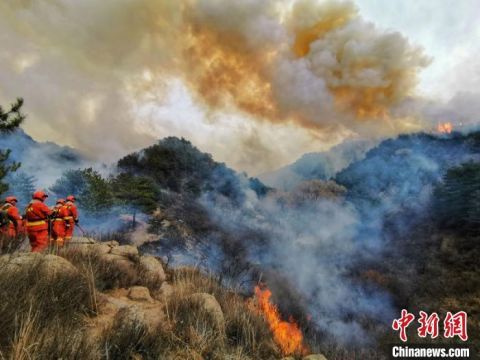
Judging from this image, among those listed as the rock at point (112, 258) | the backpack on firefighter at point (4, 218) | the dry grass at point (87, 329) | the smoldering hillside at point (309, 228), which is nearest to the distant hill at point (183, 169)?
the smoldering hillside at point (309, 228)

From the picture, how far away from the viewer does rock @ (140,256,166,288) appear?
811 centimetres

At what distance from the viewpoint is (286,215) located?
5331 cm

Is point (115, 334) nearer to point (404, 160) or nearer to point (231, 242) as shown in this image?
point (231, 242)

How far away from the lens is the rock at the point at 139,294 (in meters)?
6.65

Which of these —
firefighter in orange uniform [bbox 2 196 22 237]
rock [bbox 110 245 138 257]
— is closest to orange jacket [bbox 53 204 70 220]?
firefighter in orange uniform [bbox 2 196 22 237]

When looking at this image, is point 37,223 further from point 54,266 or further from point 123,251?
point 54,266

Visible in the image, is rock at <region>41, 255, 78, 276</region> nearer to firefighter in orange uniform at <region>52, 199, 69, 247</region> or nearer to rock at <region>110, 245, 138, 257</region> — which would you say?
rock at <region>110, 245, 138, 257</region>

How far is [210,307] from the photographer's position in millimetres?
5562

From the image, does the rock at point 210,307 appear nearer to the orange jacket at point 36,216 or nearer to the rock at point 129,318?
the rock at point 129,318

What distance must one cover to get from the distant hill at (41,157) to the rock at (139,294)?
1144 inches

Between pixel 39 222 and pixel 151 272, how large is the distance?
3433 mm

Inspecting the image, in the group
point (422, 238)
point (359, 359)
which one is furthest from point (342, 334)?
point (422, 238)

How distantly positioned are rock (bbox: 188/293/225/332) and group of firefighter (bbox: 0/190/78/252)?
434 cm

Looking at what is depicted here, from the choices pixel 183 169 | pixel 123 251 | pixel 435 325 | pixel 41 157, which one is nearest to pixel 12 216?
pixel 123 251
